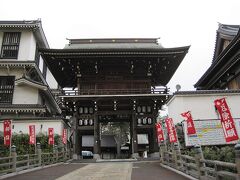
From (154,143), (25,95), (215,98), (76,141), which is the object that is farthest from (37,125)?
(215,98)

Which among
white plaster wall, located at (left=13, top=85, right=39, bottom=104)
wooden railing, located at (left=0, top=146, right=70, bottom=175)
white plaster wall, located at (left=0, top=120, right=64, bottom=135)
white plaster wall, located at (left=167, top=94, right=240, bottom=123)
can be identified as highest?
white plaster wall, located at (left=13, top=85, right=39, bottom=104)

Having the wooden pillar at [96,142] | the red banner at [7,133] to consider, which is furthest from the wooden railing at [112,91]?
the red banner at [7,133]

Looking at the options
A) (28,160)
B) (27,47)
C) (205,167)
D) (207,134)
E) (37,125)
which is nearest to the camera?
(205,167)

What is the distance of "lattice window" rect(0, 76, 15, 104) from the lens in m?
24.1

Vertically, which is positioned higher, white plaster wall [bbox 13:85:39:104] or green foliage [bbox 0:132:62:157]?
white plaster wall [bbox 13:85:39:104]

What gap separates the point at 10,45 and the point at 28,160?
1635cm

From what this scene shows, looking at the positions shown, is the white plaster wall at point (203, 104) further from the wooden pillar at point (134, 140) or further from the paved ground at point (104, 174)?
the wooden pillar at point (134, 140)

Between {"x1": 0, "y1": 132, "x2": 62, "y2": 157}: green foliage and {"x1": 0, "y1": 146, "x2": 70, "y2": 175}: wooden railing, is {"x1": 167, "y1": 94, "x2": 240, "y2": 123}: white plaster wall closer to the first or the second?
Result: {"x1": 0, "y1": 146, "x2": 70, "y2": 175}: wooden railing

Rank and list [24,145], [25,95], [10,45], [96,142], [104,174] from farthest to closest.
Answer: [10,45]
[25,95]
[96,142]
[24,145]
[104,174]

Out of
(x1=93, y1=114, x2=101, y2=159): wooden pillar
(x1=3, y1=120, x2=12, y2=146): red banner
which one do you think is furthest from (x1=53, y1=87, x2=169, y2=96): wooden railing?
(x1=3, y1=120, x2=12, y2=146): red banner

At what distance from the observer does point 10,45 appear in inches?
1033

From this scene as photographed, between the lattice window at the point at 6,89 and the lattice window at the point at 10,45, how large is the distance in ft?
7.67

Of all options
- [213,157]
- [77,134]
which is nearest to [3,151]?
[77,134]

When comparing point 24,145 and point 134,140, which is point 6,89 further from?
point 134,140
